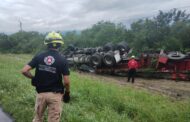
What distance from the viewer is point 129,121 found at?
6289 millimetres

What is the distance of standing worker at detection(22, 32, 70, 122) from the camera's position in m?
4.10

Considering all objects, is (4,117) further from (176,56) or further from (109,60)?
(109,60)

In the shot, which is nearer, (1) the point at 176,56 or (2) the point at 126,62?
(1) the point at 176,56

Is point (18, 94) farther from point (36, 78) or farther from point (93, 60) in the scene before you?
point (93, 60)

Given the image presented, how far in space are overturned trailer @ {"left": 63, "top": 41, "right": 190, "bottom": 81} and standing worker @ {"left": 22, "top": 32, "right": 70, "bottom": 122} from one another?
456 inches

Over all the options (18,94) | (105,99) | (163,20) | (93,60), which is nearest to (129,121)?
(105,99)

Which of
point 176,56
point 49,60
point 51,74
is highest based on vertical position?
point 49,60

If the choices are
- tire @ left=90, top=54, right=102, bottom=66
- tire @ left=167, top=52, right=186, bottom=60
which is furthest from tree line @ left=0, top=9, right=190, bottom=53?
tire @ left=90, top=54, right=102, bottom=66

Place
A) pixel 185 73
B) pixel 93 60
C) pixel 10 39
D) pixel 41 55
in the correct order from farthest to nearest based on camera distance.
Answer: pixel 10 39, pixel 93 60, pixel 185 73, pixel 41 55

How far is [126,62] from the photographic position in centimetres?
1745

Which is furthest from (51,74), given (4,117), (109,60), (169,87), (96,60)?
(96,60)

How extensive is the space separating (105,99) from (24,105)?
2.34 metres

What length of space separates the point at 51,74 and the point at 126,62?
13587 mm

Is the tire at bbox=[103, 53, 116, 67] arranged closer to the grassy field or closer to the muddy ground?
the muddy ground
